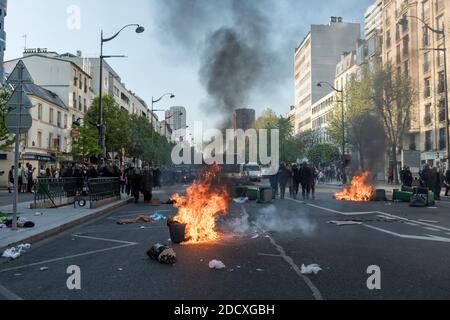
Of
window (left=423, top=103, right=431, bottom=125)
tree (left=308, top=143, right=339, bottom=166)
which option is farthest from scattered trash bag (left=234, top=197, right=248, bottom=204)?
tree (left=308, top=143, right=339, bottom=166)

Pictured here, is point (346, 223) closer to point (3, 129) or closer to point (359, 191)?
point (359, 191)

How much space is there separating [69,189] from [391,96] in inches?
1093

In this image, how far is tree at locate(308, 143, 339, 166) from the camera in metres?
57.1

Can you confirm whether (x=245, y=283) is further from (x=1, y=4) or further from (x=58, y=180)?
(x=1, y=4)

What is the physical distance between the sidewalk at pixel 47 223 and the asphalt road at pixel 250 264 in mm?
299

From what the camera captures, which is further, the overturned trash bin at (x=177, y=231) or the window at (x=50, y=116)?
the window at (x=50, y=116)

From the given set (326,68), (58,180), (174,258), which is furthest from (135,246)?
(326,68)

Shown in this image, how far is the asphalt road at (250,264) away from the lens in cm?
480

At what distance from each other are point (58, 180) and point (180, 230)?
9.22 m

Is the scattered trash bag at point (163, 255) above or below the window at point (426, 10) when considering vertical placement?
below

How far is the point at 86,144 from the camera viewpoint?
42.9 m

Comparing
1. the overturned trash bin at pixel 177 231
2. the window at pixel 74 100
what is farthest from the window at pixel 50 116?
the overturned trash bin at pixel 177 231

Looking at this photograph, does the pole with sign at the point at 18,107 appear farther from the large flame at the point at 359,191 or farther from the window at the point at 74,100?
the window at the point at 74,100

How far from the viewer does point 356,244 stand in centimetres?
786
